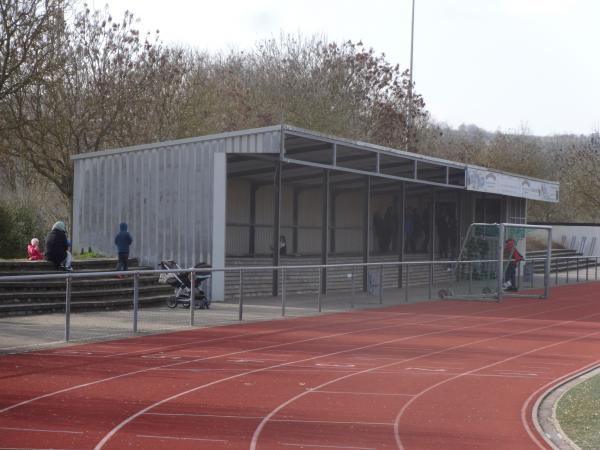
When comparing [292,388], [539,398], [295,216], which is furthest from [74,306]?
[295,216]

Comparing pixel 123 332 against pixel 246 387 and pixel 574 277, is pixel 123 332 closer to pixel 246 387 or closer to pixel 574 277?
pixel 246 387

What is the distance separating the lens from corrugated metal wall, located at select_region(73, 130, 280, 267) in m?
24.9

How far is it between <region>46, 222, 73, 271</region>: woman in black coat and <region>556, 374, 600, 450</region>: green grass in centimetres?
1285

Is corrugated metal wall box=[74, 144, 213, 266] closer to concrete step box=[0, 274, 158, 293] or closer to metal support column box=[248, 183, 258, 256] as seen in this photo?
concrete step box=[0, 274, 158, 293]

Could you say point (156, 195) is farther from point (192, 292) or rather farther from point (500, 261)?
point (500, 261)

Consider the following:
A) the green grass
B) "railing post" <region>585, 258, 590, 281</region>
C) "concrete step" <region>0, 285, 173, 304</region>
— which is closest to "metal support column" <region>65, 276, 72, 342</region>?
"concrete step" <region>0, 285, 173, 304</region>

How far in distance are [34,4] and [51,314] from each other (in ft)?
37.1

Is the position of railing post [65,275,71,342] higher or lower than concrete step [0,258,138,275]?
lower

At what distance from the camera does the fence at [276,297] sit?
658 inches

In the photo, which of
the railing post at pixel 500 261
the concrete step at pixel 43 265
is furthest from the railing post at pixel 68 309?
the railing post at pixel 500 261

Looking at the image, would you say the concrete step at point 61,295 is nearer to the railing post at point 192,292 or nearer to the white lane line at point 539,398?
the railing post at point 192,292

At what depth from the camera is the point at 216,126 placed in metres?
44.0

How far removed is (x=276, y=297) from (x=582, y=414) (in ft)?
42.4

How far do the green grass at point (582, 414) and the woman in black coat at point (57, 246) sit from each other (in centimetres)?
1285
